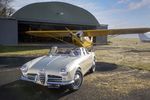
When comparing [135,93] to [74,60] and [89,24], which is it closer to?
[74,60]

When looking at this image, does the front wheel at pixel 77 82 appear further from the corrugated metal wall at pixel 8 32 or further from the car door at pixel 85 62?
the corrugated metal wall at pixel 8 32

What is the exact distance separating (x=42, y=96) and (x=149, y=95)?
337cm

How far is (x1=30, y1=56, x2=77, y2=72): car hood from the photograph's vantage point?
25.8 ft

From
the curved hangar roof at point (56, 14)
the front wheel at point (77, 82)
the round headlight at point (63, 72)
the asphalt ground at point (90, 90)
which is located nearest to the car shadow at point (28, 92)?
the asphalt ground at point (90, 90)

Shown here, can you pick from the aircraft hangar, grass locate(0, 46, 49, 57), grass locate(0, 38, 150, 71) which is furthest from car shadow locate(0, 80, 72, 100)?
the aircraft hangar

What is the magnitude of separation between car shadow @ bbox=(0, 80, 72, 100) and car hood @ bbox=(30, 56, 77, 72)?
0.76 meters

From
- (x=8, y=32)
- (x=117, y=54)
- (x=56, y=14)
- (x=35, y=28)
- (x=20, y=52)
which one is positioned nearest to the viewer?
(x=117, y=54)

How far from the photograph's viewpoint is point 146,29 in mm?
18141

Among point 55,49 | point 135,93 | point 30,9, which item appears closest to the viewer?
point 135,93

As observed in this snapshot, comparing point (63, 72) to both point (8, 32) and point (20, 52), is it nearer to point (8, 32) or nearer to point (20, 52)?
point (20, 52)

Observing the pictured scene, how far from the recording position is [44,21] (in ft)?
111

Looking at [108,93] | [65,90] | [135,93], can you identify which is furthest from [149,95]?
[65,90]

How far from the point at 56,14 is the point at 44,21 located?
309cm

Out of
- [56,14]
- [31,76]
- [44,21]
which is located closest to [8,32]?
[44,21]
